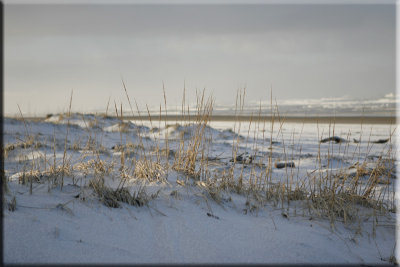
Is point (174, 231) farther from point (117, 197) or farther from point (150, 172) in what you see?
point (150, 172)

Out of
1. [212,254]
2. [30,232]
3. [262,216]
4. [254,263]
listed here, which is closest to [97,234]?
[30,232]

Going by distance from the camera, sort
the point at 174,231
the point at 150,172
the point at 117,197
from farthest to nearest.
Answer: the point at 150,172, the point at 117,197, the point at 174,231

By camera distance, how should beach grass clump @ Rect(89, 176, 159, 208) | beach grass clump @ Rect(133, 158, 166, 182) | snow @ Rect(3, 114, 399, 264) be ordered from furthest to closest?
beach grass clump @ Rect(133, 158, 166, 182) → beach grass clump @ Rect(89, 176, 159, 208) → snow @ Rect(3, 114, 399, 264)

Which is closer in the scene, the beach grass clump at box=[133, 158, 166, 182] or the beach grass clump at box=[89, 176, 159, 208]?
the beach grass clump at box=[89, 176, 159, 208]

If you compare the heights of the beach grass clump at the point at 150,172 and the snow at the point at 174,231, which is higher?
the beach grass clump at the point at 150,172

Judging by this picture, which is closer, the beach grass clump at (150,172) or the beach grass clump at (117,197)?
the beach grass clump at (117,197)

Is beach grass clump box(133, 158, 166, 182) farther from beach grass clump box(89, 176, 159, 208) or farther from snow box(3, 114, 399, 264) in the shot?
beach grass clump box(89, 176, 159, 208)

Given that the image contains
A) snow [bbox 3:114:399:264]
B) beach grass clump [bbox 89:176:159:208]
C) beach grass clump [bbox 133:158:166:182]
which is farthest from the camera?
beach grass clump [bbox 133:158:166:182]

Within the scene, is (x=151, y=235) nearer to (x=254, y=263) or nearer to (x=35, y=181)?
(x=254, y=263)

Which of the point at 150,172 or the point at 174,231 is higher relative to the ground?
the point at 150,172

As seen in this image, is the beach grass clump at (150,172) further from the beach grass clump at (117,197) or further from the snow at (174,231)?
the beach grass clump at (117,197)

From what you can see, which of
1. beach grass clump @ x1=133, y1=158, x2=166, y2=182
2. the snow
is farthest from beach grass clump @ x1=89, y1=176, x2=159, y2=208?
beach grass clump @ x1=133, y1=158, x2=166, y2=182

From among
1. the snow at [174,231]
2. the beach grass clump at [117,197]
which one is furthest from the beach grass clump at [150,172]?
the beach grass clump at [117,197]

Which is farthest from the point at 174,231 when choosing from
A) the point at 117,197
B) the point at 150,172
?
the point at 150,172
